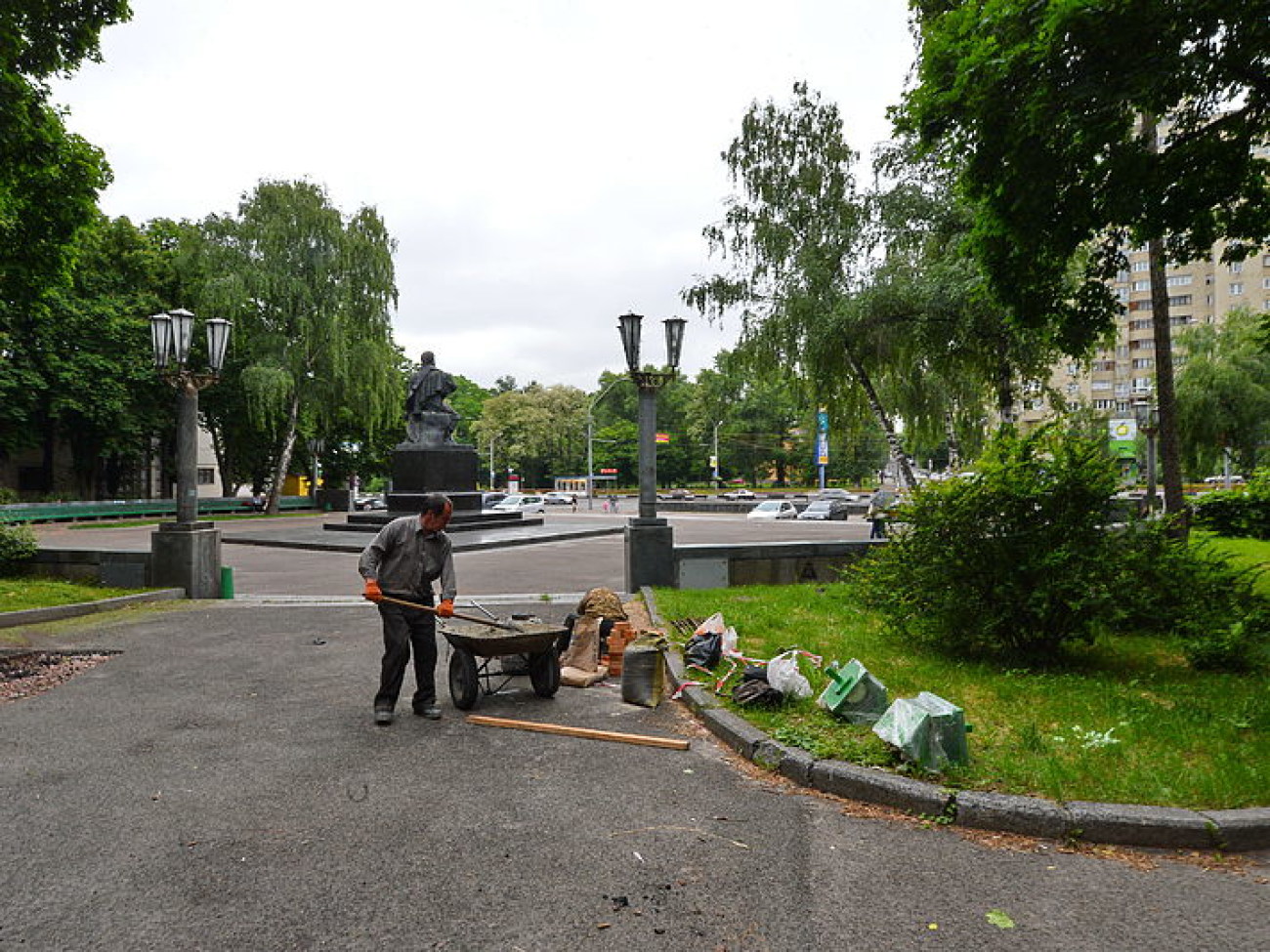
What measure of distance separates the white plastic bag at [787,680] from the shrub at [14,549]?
1243 centimetres

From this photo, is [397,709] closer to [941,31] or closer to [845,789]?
[845,789]

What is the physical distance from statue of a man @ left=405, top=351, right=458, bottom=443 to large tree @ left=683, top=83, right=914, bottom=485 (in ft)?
29.2

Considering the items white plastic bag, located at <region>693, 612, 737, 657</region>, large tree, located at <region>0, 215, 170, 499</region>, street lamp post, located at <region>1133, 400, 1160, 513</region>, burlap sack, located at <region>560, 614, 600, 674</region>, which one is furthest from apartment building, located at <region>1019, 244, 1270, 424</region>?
burlap sack, located at <region>560, 614, 600, 674</region>

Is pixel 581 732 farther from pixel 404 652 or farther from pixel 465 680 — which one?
pixel 404 652

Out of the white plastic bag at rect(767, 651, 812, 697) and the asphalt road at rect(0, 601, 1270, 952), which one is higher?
the white plastic bag at rect(767, 651, 812, 697)

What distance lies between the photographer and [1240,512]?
18984mm

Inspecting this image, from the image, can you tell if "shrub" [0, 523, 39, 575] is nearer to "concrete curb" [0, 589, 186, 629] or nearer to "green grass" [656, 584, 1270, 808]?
"concrete curb" [0, 589, 186, 629]

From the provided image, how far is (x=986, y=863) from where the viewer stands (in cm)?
338

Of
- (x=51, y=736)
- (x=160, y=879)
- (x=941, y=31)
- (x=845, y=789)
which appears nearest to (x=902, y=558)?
(x=845, y=789)

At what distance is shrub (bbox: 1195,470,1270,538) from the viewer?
60.8 feet

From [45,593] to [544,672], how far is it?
8620 mm

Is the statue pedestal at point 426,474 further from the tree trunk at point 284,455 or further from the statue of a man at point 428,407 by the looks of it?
the tree trunk at point 284,455

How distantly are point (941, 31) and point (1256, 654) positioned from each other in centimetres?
653

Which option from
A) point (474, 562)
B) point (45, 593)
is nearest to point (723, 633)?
point (45, 593)
